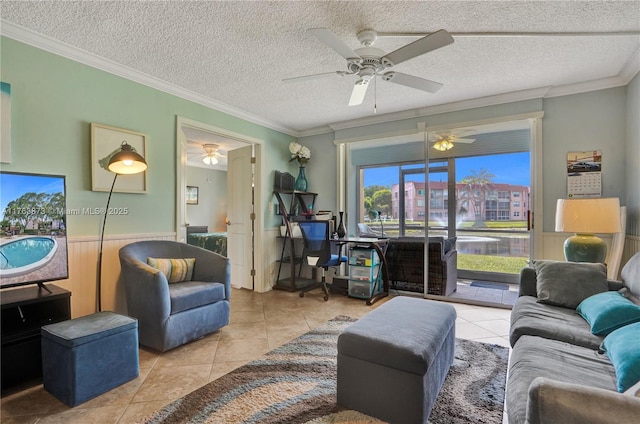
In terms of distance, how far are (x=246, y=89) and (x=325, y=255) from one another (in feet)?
7.34

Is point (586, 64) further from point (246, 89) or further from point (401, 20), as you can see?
point (246, 89)

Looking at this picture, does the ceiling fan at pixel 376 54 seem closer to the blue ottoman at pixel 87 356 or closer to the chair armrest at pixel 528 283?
the chair armrest at pixel 528 283

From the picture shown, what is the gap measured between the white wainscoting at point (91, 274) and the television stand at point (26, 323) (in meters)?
0.32

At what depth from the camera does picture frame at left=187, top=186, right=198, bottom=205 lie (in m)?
8.12

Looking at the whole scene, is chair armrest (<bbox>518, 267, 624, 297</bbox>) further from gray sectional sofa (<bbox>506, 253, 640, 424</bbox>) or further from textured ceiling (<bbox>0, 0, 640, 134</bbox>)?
textured ceiling (<bbox>0, 0, 640, 134</bbox>)

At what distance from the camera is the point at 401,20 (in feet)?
7.04

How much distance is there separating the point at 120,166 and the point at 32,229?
81 cm

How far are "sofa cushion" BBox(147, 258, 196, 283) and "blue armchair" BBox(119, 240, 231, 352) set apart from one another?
0.06 metres

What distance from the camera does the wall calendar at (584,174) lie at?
317 centimetres

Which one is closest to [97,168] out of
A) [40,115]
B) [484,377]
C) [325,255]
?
[40,115]

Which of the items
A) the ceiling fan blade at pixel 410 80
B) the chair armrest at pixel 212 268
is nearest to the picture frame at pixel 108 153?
the chair armrest at pixel 212 268

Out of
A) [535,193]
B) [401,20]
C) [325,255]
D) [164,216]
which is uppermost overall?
[401,20]

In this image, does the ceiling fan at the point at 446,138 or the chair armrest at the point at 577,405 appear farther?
the ceiling fan at the point at 446,138

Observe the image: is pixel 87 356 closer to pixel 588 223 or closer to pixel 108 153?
pixel 108 153
